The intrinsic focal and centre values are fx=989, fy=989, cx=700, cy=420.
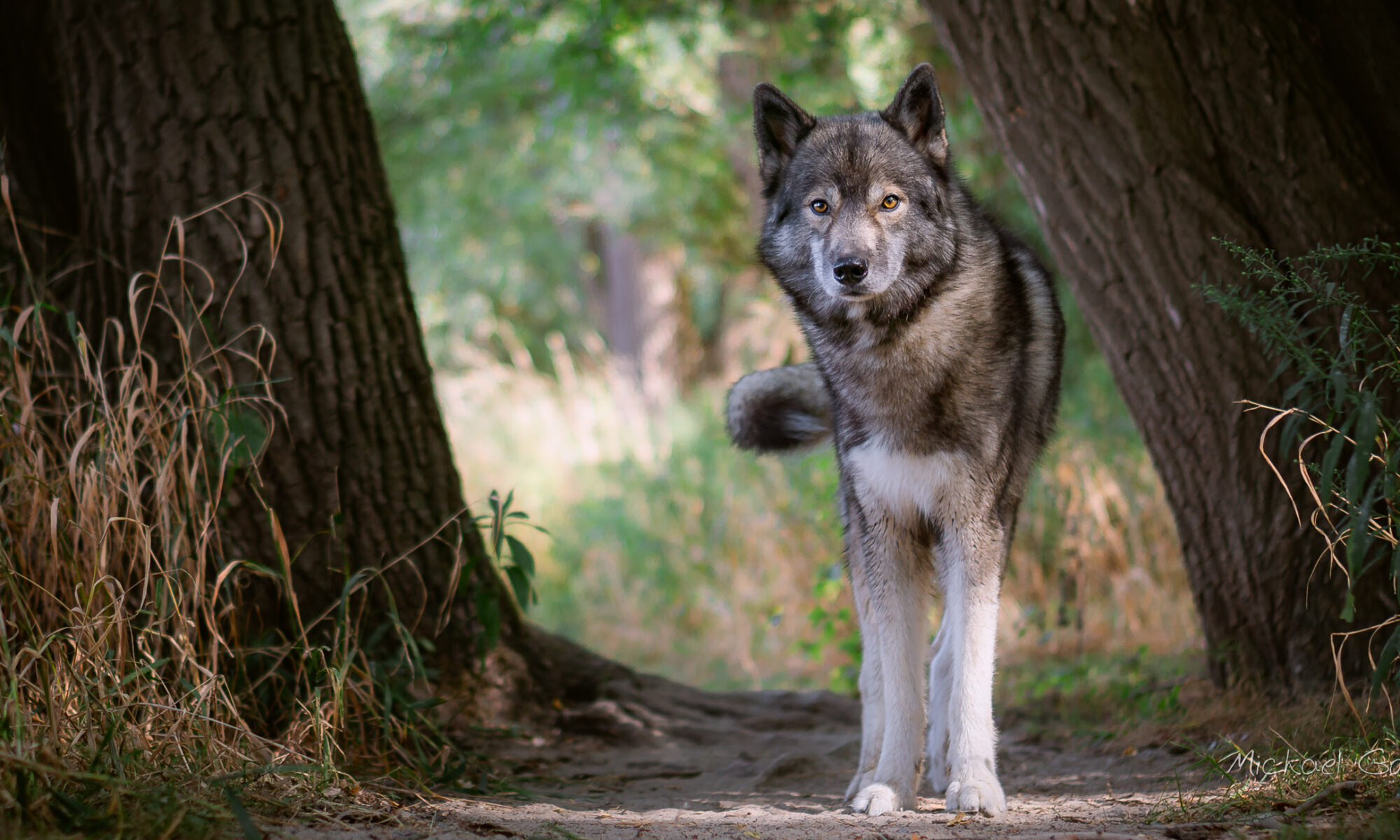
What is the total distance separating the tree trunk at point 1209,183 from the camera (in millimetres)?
3398

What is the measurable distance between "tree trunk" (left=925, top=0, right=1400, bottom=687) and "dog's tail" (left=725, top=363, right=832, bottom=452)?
1153 millimetres

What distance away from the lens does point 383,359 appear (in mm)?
3787

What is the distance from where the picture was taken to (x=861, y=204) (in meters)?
3.38

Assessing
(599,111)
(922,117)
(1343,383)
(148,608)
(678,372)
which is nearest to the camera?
(1343,383)

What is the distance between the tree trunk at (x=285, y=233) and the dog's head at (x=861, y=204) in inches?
60.7

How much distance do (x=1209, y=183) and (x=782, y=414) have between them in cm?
180

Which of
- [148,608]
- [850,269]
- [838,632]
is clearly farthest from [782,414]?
[148,608]

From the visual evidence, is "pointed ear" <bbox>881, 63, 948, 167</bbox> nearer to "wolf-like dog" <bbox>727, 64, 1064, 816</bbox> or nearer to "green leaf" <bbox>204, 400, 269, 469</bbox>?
"wolf-like dog" <bbox>727, 64, 1064, 816</bbox>

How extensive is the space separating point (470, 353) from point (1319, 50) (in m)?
11.3

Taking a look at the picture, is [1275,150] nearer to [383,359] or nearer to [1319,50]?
[1319,50]

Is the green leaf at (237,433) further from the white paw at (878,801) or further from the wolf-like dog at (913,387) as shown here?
the white paw at (878,801)

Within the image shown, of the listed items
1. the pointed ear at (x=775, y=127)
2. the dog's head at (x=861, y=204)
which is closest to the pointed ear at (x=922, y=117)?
the dog's head at (x=861, y=204)

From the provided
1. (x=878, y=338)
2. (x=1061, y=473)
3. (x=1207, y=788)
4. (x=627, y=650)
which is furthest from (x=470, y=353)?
(x=1207, y=788)

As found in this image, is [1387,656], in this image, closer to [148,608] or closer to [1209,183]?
[1209,183]
